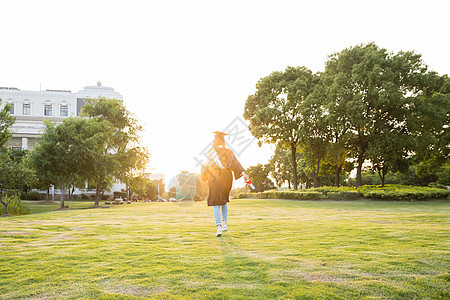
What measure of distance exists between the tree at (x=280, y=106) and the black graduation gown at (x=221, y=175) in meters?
25.7

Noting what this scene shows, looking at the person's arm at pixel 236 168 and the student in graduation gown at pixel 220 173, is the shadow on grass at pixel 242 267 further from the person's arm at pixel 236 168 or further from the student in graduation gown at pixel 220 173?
the person's arm at pixel 236 168

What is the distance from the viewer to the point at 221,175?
8.18m

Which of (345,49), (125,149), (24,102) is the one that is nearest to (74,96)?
(24,102)

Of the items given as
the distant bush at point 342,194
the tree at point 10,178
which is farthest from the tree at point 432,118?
the tree at point 10,178

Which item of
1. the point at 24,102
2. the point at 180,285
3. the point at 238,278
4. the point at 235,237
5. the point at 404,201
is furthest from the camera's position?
the point at 24,102

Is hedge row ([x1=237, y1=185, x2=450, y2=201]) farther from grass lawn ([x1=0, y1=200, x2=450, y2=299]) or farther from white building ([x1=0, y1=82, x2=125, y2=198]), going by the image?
white building ([x1=0, y1=82, x2=125, y2=198])

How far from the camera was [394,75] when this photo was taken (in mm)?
28578

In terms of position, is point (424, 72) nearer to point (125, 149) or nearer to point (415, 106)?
point (415, 106)

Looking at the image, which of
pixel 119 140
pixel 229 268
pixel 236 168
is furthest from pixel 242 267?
pixel 119 140

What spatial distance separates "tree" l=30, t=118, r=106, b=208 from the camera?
27.5 meters

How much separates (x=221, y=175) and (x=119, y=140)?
1326 inches

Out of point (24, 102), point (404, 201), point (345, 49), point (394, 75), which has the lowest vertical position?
point (404, 201)

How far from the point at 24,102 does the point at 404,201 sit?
81222 mm

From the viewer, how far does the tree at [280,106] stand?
1353 inches
